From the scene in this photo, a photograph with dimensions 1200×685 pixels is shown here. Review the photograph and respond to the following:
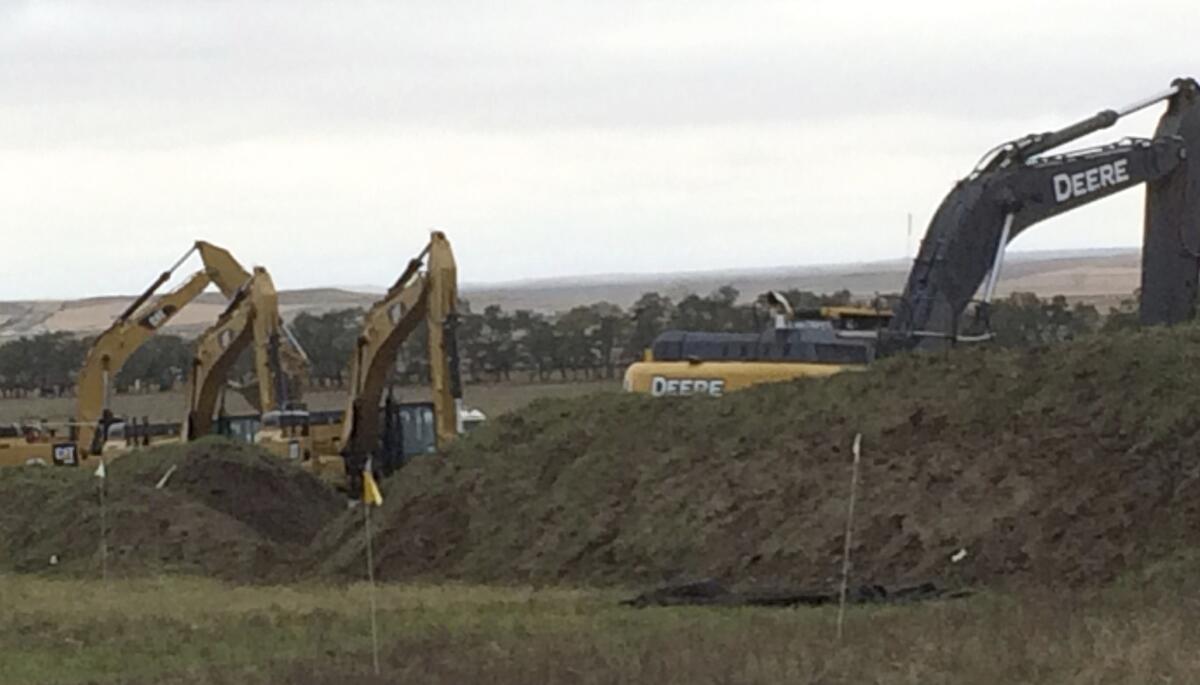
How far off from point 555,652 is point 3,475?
20.3 meters

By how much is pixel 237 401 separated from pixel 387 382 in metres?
29.1

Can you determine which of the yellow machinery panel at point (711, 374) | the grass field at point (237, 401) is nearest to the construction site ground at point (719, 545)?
the yellow machinery panel at point (711, 374)

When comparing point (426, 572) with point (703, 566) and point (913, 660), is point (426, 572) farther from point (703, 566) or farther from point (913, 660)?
point (913, 660)

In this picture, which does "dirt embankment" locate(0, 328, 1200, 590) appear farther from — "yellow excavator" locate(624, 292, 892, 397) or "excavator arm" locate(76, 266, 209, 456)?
"excavator arm" locate(76, 266, 209, 456)

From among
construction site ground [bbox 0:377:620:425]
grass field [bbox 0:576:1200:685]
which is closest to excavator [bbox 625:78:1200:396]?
grass field [bbox 0:576:1200:685]

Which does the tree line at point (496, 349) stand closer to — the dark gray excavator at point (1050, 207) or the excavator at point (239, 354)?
the excavator at point (239, 354)

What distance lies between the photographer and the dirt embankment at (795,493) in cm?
2123

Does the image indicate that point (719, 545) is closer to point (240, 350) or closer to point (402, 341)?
point (402, 341)

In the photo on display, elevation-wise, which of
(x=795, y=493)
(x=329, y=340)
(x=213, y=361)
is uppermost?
(x=213, y=361)

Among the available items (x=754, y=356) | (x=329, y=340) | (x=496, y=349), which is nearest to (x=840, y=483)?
(x=754, y=356)

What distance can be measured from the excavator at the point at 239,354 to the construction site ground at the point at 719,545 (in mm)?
8308

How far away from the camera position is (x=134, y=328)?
42.9 m

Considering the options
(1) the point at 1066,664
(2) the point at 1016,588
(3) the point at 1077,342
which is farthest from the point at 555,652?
(3) the point at 1077,342

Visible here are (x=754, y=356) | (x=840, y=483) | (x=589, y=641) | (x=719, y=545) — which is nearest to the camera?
(x=589, y=641)
